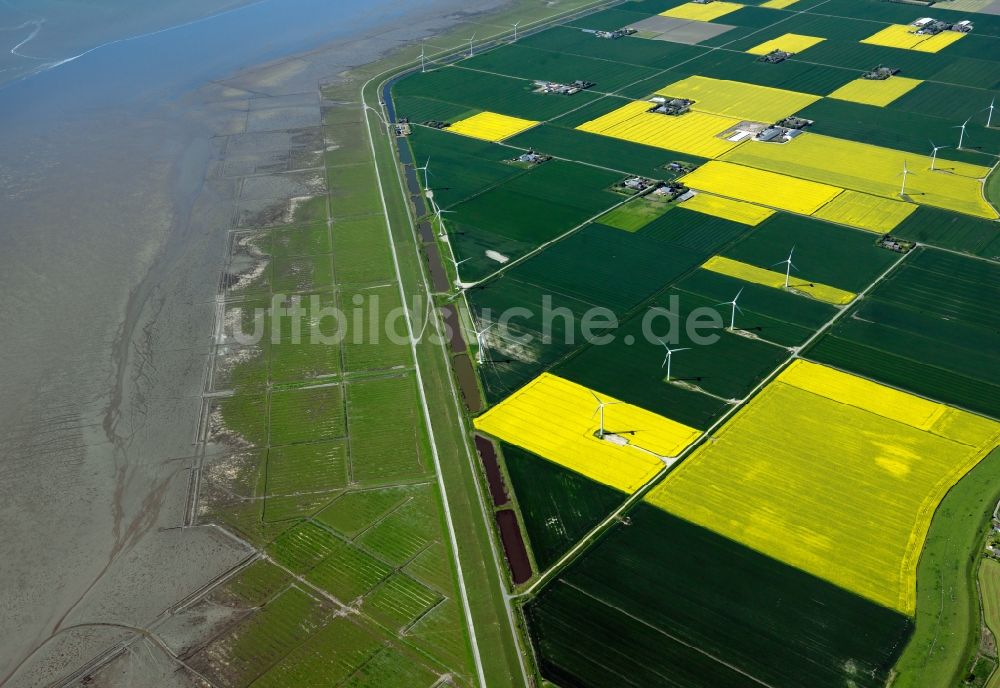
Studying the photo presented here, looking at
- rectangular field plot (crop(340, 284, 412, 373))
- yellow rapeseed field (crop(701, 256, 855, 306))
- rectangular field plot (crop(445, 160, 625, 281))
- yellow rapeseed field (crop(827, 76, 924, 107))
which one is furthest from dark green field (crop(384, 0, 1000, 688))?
rectangular field plot (crop(340, 284, 412, 373))

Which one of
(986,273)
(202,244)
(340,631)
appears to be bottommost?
(986,273)

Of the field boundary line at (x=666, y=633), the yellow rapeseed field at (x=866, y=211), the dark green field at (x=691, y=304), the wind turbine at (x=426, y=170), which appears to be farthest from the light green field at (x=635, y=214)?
the field boundary line at (x=666, y=633)

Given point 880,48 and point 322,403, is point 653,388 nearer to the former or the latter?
point 322,403

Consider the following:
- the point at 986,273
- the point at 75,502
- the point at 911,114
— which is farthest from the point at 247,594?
the point at 911,114

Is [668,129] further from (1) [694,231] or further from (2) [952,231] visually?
(2) [952,231]

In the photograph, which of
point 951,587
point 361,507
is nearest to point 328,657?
point 361,507

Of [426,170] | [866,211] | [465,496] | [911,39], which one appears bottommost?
[866,211]
